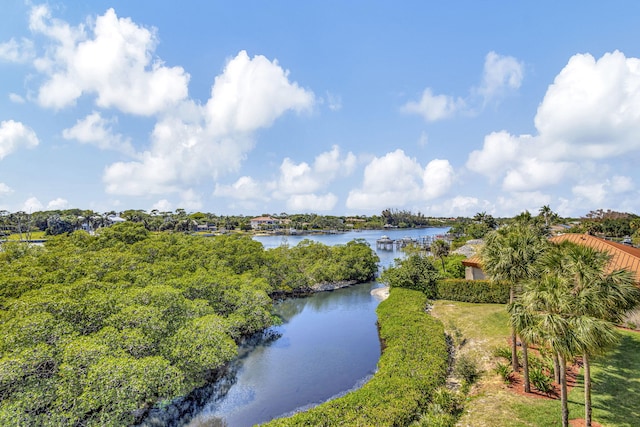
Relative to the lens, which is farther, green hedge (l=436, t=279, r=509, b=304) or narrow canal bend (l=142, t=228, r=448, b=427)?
green hedge (l=436, t=279, r=509, b=304)

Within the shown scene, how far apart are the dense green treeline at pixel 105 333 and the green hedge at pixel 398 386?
630cm

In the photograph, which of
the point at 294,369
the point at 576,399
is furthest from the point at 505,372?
the point at 294,369

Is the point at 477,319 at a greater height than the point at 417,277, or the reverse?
the point at 417,277

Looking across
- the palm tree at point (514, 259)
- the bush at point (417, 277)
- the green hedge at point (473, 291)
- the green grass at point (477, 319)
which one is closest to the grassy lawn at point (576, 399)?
the green grass at point (477, 319)

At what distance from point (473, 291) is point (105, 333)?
31556 millimetres

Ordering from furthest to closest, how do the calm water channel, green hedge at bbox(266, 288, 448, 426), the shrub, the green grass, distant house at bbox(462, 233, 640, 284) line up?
distant house at bbox(462, 233, 640, 284), the green grass, the calm water channel, the shrub, green hedge at bbox(266, 288, 448, 426)

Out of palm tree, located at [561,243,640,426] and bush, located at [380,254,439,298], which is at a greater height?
palm tree, located at [561,243,640,426]

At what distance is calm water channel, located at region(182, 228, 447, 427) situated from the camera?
641 inches

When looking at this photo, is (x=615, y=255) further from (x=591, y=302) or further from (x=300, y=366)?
(x=300, y=366)

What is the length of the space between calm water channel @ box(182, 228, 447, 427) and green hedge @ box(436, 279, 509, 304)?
8.40 meters

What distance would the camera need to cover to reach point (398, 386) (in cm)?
1425

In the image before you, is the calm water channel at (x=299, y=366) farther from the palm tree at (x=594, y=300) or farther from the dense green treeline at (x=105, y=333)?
the palm tree at (x=594, y=300)

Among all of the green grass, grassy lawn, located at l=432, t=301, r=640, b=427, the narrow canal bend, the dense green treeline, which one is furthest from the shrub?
the dense green treeline

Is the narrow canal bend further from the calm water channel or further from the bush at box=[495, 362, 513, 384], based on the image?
the bush at box=[495, 362, 513, 384]
